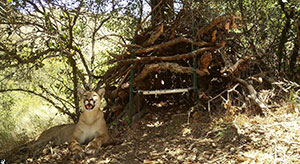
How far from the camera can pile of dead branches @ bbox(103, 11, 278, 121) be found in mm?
5371

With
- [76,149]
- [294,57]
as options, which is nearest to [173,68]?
[76,149]

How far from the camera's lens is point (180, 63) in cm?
601

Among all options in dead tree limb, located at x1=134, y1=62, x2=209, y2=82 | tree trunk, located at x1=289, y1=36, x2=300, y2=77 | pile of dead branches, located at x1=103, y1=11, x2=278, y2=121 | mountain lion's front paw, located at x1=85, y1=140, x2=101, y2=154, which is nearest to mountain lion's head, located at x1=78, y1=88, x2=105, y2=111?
mountain lion's front paw, located at x1=85, y1=140, x2=101, y2=154

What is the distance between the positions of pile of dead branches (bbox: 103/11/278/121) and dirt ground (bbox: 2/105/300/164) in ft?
1.80

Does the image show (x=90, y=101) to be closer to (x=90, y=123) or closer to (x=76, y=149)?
(x=90, y=123)

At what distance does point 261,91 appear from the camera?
210 inches

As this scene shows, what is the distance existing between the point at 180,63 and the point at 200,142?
2130mm

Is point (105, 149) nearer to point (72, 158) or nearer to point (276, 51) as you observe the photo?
point (72, 158)

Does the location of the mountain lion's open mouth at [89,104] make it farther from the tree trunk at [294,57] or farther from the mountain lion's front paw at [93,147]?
the tree trunk at [294,57]

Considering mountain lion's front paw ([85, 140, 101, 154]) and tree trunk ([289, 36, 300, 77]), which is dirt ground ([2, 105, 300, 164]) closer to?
mountain lion's front paw ([85, 140, 101, 154])

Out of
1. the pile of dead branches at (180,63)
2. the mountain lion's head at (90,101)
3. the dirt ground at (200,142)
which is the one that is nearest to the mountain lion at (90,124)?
the mountain lion's head at (90,101)

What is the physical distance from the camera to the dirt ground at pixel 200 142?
3699 millimetres

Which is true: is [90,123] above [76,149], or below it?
above

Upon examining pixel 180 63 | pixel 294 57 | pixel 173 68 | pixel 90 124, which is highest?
pixel 294 57
